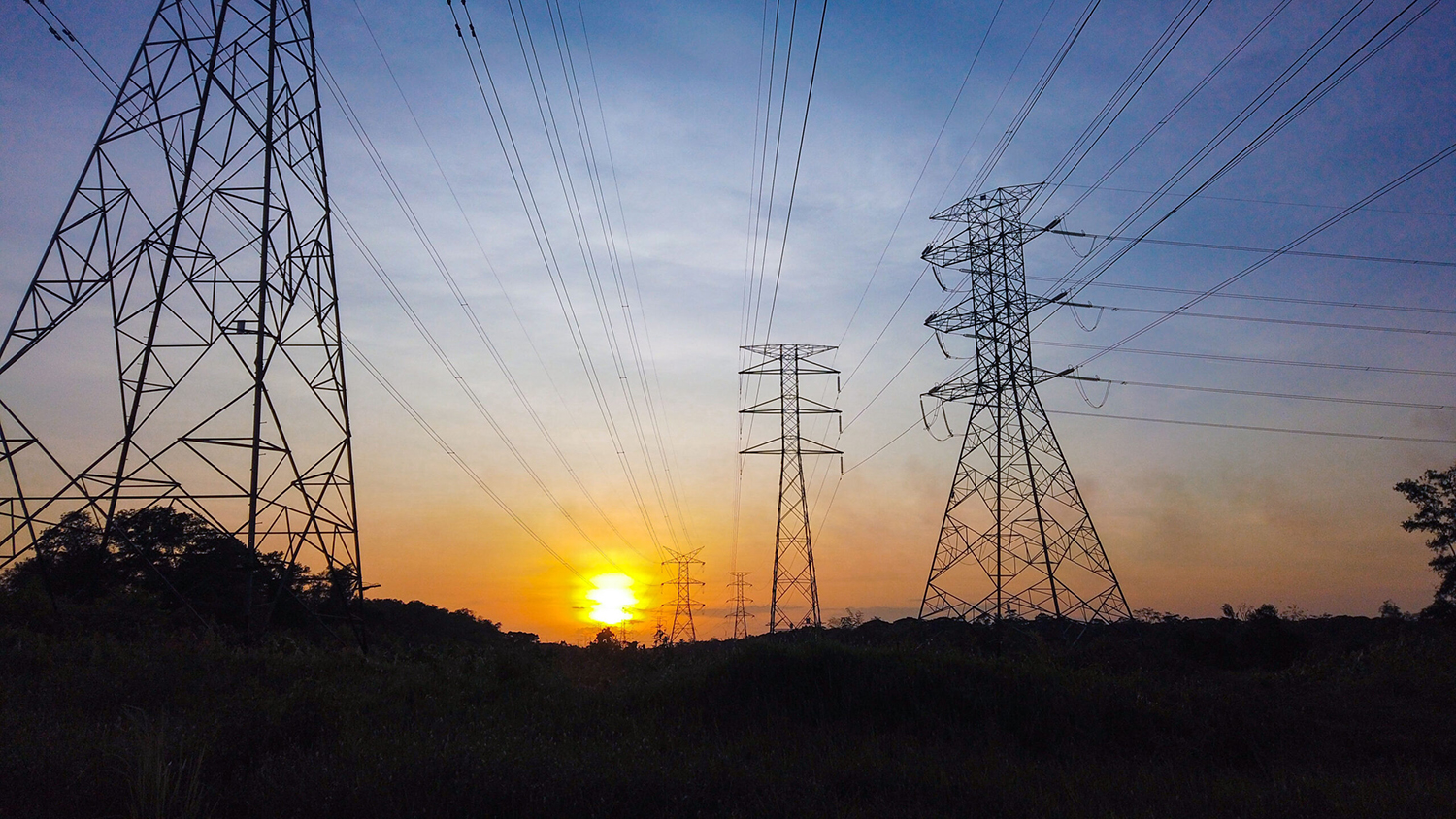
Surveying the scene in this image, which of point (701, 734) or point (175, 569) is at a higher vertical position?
point (175, 569)

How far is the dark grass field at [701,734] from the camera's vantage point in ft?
30.7

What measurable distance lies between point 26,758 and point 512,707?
7.44 meters

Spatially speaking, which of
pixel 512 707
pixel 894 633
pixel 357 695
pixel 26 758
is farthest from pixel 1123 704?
pixel 894 633

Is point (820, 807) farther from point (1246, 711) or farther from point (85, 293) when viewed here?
point (85, 293)

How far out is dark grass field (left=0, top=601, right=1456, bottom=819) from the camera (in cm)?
935

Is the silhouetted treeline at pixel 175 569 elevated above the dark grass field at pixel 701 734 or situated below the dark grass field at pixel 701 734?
above

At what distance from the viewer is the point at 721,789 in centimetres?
1000

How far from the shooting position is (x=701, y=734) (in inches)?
540

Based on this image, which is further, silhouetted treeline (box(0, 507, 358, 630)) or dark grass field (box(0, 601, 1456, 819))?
silhouetted treeline (box(0, 507, 358, 630))

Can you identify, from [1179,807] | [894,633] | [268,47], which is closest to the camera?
[1179,807]

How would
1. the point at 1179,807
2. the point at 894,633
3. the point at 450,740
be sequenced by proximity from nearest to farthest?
the point at 1179,807
the point at 450,740
the point at 894,633

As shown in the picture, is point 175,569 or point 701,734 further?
point 175,569

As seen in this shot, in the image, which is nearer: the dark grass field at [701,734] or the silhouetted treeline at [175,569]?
the dark grass field at [701,734]

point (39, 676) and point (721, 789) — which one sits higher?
point (39, 676)
